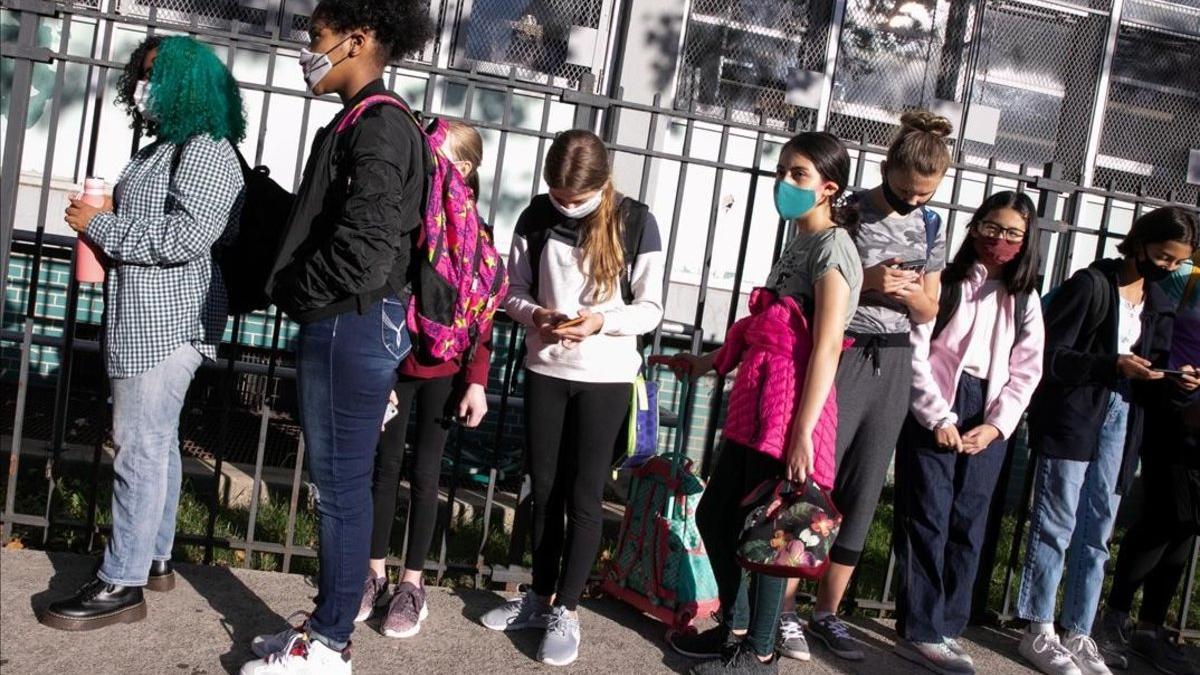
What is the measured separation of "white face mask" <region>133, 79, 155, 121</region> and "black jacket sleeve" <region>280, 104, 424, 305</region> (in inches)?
28.8

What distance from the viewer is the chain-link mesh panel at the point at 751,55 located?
7531 mm

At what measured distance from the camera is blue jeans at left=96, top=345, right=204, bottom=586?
342 cm

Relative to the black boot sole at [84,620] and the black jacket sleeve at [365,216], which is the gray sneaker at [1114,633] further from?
the black boot sole at [84,620]

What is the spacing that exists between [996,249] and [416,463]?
2063 millimetres

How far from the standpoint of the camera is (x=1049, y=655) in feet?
14.1

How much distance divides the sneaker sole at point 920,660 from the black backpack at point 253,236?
2.55 m

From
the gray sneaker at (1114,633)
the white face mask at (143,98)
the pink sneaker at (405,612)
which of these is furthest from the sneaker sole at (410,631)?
the gray sneaker at (1114,633)

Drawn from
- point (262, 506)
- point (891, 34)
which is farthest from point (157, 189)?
point (891, 34)

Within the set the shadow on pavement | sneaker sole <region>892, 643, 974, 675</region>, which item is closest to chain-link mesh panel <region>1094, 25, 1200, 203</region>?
sneaker sole <region>892, 643, 974, 675</region>

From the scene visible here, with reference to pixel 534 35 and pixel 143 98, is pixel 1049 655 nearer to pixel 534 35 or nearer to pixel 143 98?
pixel 143 98

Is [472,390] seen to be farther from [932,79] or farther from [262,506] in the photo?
[932,79]

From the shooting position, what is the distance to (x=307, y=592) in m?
4.12

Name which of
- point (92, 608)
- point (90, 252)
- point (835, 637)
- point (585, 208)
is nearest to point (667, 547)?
point (835, 637)

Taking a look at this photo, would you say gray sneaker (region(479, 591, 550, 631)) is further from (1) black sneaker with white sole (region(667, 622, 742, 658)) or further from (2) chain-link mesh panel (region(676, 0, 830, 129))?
(2) chain-link mesh panel (region(676, 0, 830, 129))
